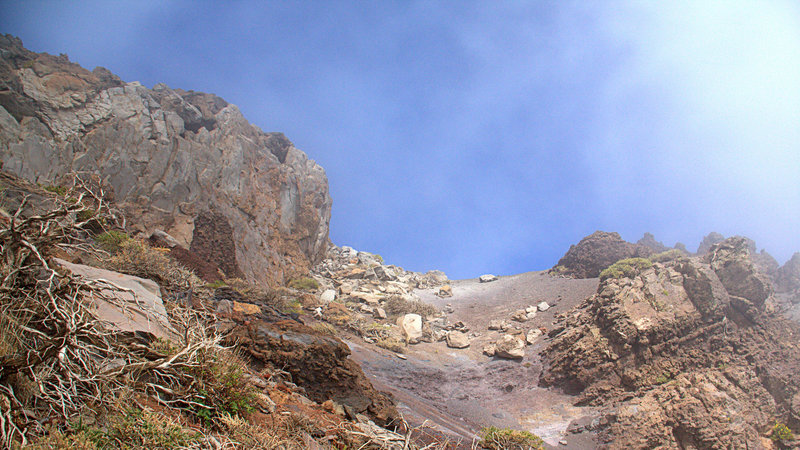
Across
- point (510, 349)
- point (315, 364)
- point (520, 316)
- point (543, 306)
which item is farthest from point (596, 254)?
point (315, 364)

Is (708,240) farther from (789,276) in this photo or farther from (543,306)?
(543,306)

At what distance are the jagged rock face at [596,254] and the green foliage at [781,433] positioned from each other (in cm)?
2028

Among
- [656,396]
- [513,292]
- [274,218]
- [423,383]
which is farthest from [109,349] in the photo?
[513,292]

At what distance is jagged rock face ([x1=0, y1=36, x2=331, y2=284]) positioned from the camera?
14.6m

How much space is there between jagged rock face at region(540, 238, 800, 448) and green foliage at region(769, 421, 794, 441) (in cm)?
18

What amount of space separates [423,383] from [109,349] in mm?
11668

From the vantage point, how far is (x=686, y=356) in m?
13.1

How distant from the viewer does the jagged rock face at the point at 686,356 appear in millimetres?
9945

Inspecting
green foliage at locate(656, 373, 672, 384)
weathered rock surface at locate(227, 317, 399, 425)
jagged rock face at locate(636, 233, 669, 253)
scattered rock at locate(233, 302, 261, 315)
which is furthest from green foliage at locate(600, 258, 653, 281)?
jagged rock face at locate(636, 233, 669, 253)

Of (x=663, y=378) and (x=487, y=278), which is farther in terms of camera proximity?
(x=487, y=278)

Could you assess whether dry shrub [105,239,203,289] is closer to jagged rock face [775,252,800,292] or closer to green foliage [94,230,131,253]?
green foliage [94,230,131,253]

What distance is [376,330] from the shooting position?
17719 millimetres

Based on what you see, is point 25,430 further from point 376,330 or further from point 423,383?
point 376,330

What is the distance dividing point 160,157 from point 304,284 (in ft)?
36.3
